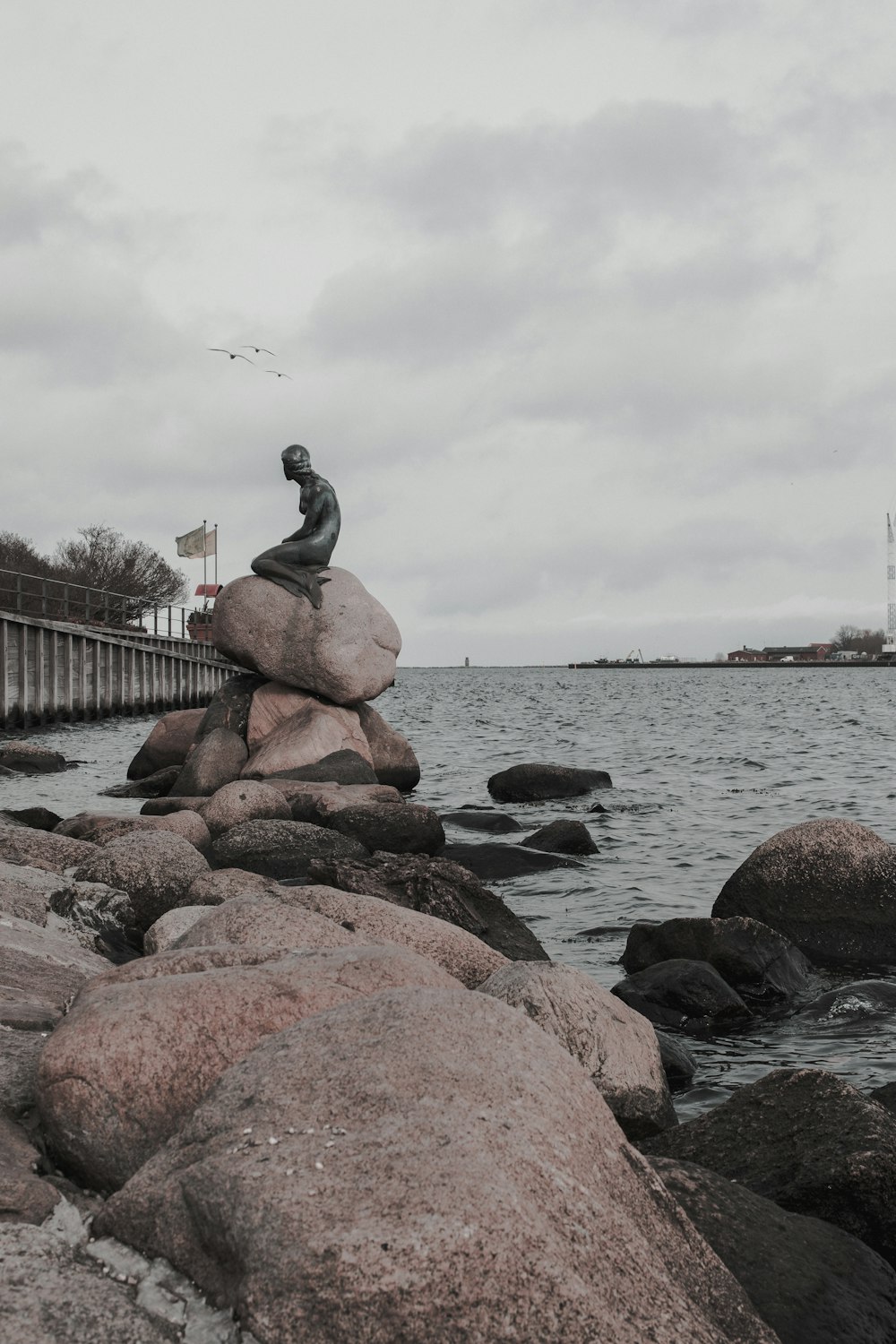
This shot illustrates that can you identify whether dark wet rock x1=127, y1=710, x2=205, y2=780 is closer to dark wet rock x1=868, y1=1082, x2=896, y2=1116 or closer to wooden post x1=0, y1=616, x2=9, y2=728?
wooden post x1=0, y1=616, x2=9, y2=728

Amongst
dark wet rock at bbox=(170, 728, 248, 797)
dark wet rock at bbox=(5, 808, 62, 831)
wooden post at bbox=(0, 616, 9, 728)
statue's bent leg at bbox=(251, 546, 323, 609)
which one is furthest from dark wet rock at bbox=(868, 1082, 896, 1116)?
wooden post at bbox=(0, 616, 9, 728)

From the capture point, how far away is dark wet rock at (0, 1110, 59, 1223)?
3.13 meters

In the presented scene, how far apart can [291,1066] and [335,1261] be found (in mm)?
728

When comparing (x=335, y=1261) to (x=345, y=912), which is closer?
(x=335, y=1261)

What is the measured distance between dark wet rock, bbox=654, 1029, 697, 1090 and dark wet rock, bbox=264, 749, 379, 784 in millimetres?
8806

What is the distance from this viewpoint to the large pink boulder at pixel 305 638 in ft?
53.1

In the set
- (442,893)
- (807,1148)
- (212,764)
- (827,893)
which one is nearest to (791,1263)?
(807,1148)

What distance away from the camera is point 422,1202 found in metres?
2.69

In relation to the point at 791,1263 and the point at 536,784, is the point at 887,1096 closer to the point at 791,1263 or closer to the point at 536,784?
the point at 791,1263

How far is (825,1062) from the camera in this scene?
681cm

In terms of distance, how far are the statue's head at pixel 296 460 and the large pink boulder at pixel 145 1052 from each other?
13855 mm

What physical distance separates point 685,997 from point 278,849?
16.0ft

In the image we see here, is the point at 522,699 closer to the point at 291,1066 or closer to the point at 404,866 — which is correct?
the point at 404,866

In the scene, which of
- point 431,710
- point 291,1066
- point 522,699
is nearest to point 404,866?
point 291,1066
